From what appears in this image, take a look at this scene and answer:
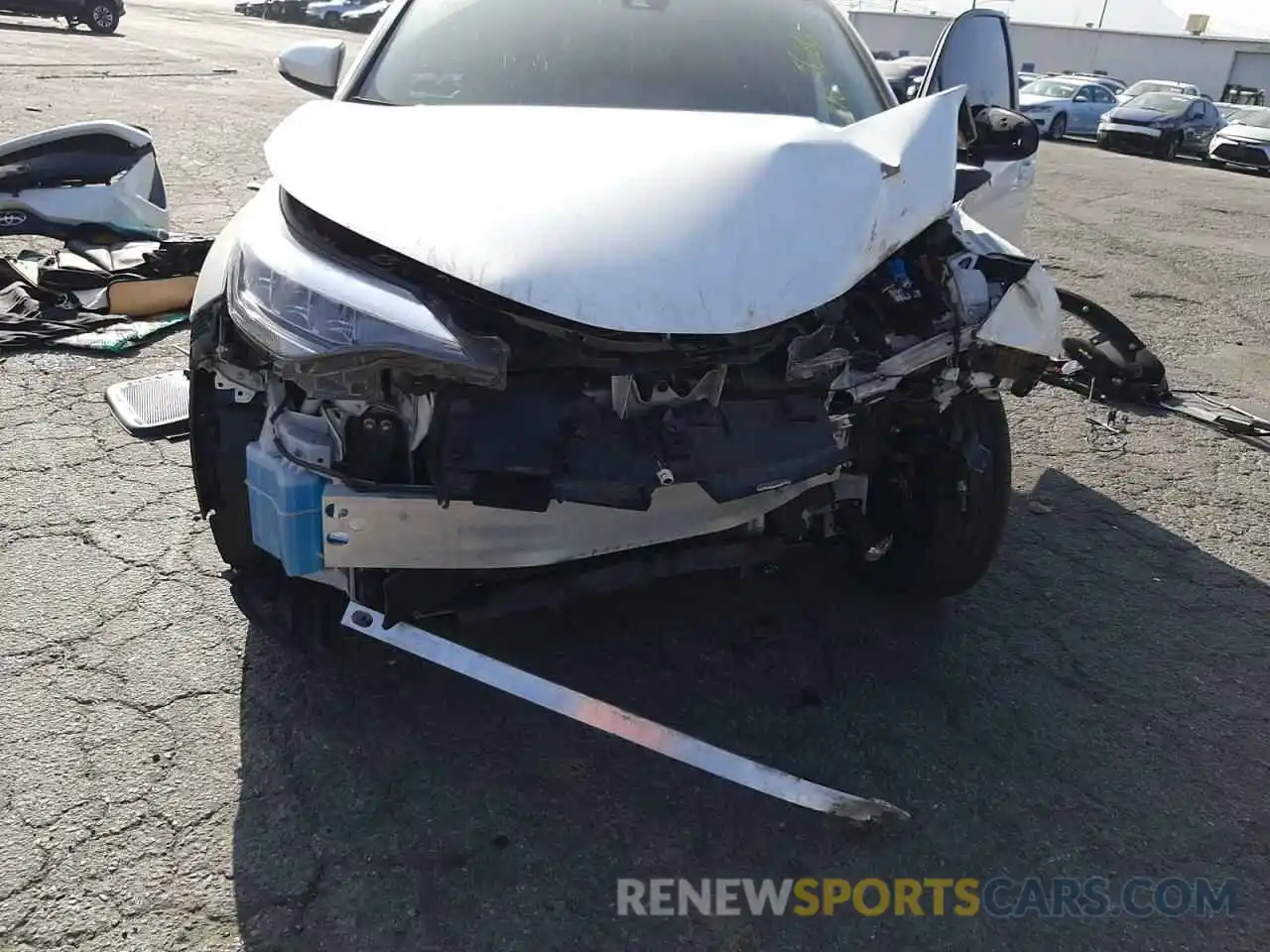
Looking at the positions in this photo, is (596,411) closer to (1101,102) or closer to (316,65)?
(316,65)

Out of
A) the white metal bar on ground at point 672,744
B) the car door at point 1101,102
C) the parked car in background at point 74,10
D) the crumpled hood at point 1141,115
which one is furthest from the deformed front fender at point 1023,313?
the parked car in background at point 74,10

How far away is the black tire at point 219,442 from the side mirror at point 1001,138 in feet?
7.79

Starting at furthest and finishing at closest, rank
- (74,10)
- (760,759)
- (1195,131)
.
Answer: (74,10) → (1195,131) → (760,759)

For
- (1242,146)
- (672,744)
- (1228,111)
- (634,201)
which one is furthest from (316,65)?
(1228,111)

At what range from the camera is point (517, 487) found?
201 centimetres

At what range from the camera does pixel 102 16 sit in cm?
2322

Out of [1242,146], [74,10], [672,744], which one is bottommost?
[672,744]

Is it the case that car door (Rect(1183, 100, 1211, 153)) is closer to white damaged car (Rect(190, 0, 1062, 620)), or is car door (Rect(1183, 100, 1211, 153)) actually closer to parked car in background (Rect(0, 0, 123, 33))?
white damaged car (Rect(190, 0, 1062, 620))

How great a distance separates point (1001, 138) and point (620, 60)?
1.26 meters

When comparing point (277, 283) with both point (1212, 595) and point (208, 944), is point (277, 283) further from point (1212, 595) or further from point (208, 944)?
point (1212, 595)

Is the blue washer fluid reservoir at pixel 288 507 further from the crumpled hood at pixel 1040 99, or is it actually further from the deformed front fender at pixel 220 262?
the crumpled hood at pixel 1040 99

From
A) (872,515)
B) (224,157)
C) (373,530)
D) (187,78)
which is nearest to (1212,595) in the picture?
(872,515)

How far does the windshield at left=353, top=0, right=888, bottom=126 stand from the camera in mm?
3018

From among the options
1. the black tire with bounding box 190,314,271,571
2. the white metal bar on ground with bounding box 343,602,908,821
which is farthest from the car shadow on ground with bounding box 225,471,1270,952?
the black tire with bounding box 190,314,271,571
